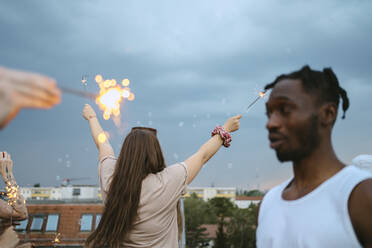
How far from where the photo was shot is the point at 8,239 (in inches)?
148

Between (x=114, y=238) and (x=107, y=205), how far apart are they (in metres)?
0.25

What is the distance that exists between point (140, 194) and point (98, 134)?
37.0 inches

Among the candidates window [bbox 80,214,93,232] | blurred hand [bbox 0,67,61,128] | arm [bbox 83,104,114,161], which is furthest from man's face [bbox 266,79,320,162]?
window [bbox 80,214,93,232]

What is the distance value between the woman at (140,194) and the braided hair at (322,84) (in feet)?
4.62

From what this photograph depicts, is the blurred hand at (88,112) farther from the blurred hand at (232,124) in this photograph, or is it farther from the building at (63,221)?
the building at (63,221)

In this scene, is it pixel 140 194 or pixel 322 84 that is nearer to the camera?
pixel 322 84

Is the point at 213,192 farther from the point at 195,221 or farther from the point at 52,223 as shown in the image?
the point at 52,223

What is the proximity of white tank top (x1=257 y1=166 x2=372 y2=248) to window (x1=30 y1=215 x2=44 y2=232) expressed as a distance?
3293 cm

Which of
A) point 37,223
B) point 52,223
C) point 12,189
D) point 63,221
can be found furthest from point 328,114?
point 63,221

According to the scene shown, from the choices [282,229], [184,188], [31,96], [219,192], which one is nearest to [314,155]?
[282,229]

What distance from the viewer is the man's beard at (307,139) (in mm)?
1594

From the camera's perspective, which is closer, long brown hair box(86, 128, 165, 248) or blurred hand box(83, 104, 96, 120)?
long brown hair box(86, 128, 165, 248)

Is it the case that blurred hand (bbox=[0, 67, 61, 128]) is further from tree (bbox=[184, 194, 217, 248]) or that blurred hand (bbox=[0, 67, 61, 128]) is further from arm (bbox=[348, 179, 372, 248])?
tree (bbox=[184, 194, 217, 248])

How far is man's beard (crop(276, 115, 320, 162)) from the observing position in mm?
1594
